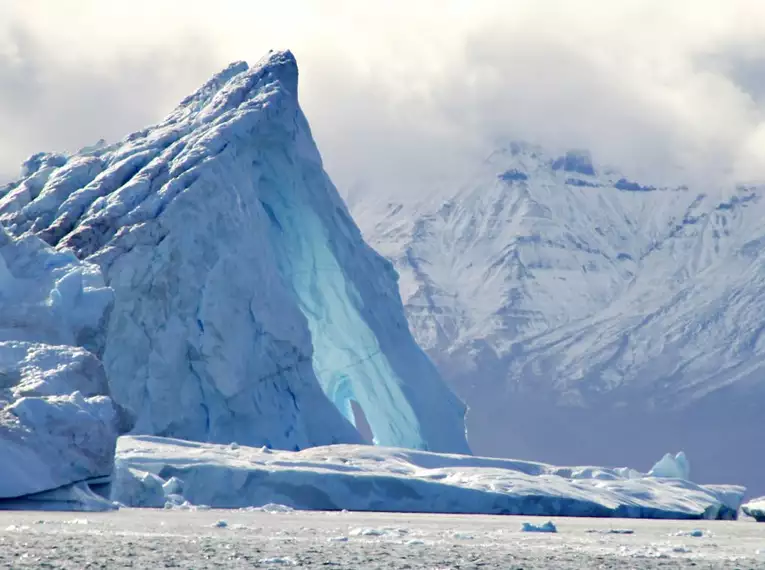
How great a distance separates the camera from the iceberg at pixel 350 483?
4188 cm

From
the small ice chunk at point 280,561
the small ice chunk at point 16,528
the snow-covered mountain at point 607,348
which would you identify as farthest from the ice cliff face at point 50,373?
the snow-covered mountain at point 607,348

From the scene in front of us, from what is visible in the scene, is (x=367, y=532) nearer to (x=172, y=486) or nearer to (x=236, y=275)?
(x=172, y=486)

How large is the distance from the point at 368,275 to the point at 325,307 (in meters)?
1.97

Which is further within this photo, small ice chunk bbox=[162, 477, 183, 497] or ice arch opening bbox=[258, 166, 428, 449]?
ice arch opening bbox=[258, 166, 428, 449]

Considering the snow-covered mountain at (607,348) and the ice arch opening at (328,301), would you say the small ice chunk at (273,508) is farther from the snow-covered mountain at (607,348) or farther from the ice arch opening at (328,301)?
the snow-covered mountain at (607,348)

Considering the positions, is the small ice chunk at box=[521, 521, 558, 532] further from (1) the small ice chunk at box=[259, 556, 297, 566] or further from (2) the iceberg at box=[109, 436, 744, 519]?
(1) the small ice chunk at box=[259, 556, 297, 566]

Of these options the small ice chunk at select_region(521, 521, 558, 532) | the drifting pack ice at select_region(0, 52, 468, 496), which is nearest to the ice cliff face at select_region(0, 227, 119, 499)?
the drifting pack ice at select_region(0, 52, 468, 496)

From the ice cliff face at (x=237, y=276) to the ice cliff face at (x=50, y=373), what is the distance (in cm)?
593

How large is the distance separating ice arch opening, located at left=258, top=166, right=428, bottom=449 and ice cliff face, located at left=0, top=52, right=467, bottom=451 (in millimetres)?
51

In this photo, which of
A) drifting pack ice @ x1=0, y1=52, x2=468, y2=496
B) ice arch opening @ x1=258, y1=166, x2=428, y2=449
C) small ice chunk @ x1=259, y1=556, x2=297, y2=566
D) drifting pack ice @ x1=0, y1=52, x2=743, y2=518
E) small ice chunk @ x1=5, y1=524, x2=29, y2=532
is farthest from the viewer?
ice arch opening @ x1=258, y1=166, x2=428, y2=449

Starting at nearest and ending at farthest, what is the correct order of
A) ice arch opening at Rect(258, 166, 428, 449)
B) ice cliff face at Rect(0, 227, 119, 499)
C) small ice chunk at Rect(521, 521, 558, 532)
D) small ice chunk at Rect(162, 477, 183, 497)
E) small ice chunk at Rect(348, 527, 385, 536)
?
small ice chunk at Rect(348, 527, 385, 536), ice cliff face at Rect(0, 227, 119, 499), small ice chunk at Rect(521, 521, 558, 532), small ice chunk at Rect(162, 477, 183, 497), ice arch opening at Rect(258, 166, 428, 449)

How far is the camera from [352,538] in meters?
32.4

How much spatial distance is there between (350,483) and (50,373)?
9.76 metres

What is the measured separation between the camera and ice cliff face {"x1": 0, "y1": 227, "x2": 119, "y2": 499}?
3503 cm
